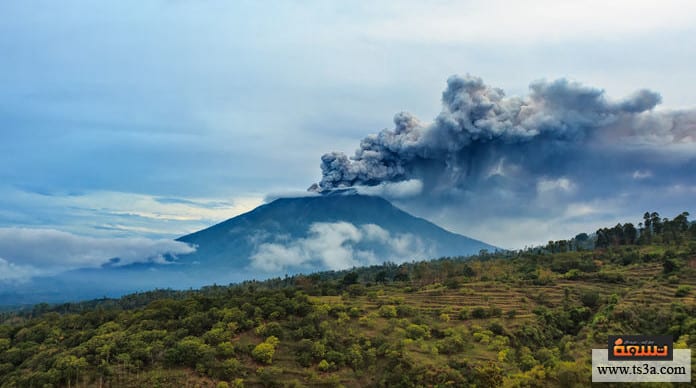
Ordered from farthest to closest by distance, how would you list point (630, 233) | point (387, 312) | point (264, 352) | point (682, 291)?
point (630, 233) < point (387, 312) < point (682, 291) < point (264, 352)

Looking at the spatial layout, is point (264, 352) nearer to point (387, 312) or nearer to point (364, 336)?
point (364, 336)

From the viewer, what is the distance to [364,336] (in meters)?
32.7

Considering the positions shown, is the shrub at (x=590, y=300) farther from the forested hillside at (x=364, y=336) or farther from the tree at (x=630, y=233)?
the tree at (x=630, y=233)

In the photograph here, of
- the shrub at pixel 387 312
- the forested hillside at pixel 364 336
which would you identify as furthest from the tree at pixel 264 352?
the shrub at pixel 387 312

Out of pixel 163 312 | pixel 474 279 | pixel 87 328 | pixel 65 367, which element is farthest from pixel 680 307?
pixel 87 328

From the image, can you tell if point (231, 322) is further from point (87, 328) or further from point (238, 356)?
point (87, 328)

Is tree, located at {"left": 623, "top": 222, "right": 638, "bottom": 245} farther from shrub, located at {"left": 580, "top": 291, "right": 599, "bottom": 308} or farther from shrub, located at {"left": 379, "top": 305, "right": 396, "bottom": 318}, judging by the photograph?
shrub, located at {"left": 379, "top": 305, "right": 396, "bottom": 318}

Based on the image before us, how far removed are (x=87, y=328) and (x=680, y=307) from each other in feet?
131

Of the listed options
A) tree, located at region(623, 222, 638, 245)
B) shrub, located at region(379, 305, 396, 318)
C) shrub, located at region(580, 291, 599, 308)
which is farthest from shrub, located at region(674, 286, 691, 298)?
tree, located at region(623, 222, 638, 245)

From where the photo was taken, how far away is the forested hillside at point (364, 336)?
27.9 metres

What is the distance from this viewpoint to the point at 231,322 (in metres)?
33.4

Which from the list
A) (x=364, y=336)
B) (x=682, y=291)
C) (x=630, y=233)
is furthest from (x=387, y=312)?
(x=630, y=233)

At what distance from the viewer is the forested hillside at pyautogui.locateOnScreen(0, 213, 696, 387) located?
27922 mm

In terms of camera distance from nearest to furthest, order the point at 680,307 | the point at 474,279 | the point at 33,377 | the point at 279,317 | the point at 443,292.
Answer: the point at 33,377
the point at 680,307
the point at 279,317
the point at 443,292
the point at 474,279
